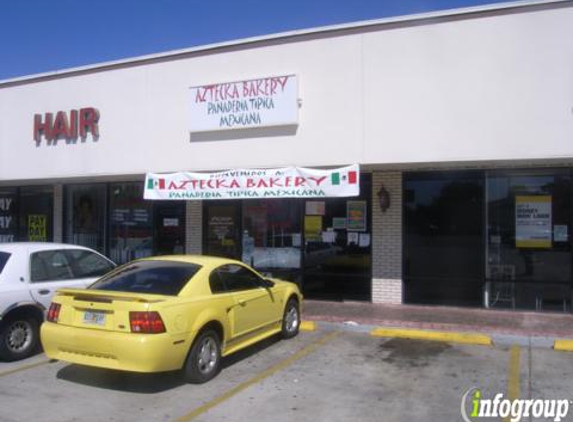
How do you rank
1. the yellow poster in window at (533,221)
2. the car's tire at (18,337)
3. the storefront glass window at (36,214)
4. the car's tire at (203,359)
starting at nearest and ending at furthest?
the car's tire at (203,359)
the car's tire at (18,337)
the yellow poster in window at (533,221)
the storefront glass window at (36,214)

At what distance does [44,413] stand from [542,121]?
8.69m

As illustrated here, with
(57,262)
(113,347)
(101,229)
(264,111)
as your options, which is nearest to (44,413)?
(113,347)

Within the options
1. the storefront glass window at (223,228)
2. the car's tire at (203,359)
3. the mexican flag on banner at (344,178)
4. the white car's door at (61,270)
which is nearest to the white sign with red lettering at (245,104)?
the mexican flag on banner at (344,178)

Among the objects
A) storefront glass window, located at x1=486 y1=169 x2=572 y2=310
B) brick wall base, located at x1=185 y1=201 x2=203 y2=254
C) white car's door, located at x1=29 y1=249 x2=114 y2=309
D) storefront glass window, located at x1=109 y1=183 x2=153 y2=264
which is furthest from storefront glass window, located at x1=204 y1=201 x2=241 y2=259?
storefront glass window, located at x1=486 y1=169 x2=572 y2=310

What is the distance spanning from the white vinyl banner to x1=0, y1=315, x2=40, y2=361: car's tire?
4733 mm

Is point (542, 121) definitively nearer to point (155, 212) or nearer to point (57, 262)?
point (57, 262)

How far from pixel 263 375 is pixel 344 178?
472 centimetres

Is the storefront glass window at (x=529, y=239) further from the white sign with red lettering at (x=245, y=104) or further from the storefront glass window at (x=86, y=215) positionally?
the storefront glass window at (x=86, y=215)

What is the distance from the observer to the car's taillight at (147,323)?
6391 millimetres

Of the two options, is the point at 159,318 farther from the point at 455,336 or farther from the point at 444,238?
the point at 444,238

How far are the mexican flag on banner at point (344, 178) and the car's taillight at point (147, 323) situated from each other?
17.9 feet

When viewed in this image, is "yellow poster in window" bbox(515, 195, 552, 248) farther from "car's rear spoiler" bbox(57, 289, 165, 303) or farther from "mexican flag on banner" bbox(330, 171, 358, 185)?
"car's rear spoiler" bbox(57, 289, 165, 303)

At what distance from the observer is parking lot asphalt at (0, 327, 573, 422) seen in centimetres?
600

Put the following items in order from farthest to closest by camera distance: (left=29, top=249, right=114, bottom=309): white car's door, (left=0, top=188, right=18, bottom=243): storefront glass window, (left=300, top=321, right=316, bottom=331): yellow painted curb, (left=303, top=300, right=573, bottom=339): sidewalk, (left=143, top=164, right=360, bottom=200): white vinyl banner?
(left=0, top=188, right=18, bottom=243): storefront glass window → (left=143, top=164, right=360, bottom=200): white vinyl banner → (left=300, top=321, right=316, bottom=331): yellow painted curb → (left=303, top=300, right=573, bottom=339): sidewalk → (left=29, top=249, right=114, bottom=309): white car's door
